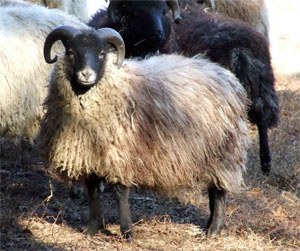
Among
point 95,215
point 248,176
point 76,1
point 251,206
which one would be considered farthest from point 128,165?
point 76,1

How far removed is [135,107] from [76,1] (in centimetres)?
510

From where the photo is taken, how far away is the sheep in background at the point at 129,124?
20.6ft

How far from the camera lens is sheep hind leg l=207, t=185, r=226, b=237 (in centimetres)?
693

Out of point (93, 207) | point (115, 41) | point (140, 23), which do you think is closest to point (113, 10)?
point (140, 23)

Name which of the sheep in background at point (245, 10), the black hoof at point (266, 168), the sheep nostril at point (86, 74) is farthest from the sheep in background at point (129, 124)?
the sheep in background at point (245, 10)

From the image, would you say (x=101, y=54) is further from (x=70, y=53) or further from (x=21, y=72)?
(x=21, y=72)

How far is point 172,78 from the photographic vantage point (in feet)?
22.3

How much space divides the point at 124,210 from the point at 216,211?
920 mm

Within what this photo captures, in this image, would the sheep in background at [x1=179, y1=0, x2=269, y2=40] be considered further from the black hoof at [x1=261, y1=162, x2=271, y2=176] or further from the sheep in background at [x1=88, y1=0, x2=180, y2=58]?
the black hoof at [x1=261, y1=162, x2=271, y2=176]

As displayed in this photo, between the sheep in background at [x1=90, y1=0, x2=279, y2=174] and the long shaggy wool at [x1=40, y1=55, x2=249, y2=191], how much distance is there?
179 cm

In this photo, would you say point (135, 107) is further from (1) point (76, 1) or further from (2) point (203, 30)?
(1) point (76, 1)

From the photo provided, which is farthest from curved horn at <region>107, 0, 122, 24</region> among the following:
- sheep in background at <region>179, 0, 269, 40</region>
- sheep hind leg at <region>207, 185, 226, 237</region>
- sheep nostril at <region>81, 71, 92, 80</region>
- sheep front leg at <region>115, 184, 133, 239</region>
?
sheep in background at <region>179, 0, 269, 40</region>

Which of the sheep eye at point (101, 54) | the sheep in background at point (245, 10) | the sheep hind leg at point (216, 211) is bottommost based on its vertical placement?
the sheep hind leg at point (216, 211)

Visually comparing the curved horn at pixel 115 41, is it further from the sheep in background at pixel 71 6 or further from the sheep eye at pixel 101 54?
the sheep in background at pixel 71 6
